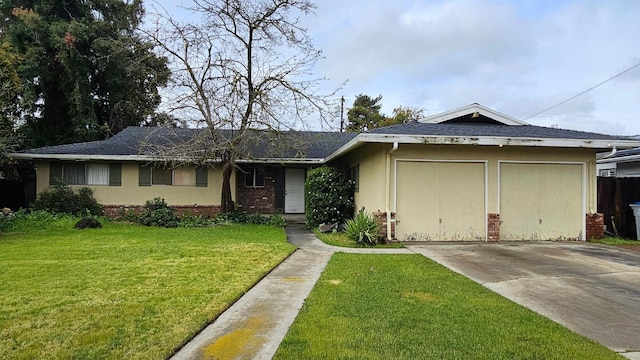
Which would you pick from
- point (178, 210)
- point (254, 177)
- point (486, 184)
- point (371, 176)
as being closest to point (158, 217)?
point (178, 210)

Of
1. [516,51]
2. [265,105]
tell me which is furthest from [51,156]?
[516,51]

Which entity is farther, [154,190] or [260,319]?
[154,190]

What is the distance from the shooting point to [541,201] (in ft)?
33.8

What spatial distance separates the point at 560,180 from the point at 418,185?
3753 millimetres

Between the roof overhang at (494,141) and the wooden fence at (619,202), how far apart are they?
1.84m

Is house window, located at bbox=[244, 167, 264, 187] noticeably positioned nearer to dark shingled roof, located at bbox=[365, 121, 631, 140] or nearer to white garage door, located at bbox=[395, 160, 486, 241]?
dark shingled roof, located at bbox=[365, 121, 631, 140]

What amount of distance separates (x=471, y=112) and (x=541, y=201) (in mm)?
3087

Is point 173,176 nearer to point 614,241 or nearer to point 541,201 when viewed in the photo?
point 541,201

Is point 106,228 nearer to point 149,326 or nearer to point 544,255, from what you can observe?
point 149,326

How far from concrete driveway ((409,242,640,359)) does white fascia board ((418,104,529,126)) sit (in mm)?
3770


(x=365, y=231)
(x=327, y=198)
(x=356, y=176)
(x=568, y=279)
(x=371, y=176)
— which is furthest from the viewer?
(x=356, y=176)

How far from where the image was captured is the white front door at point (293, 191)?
57.3 ft

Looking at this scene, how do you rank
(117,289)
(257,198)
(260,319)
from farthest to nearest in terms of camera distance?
(257,198), (117,289), (260,319)

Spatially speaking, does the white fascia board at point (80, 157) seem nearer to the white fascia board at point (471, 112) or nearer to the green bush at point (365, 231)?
the green bush at point (365, 231)
